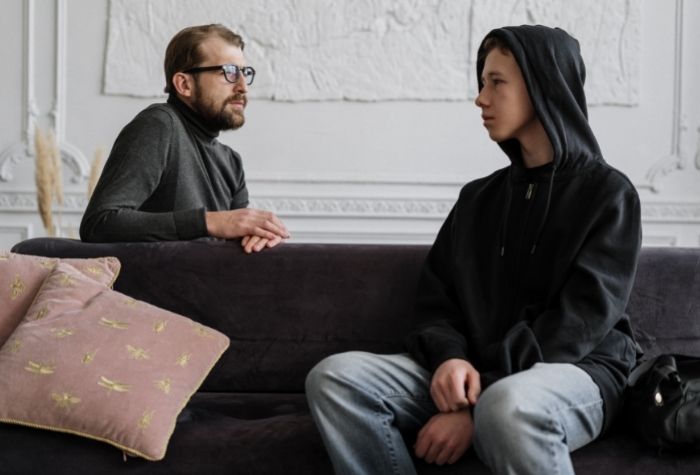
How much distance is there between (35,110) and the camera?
4.50 meters

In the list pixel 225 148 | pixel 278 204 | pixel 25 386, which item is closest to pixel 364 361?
pixel 25 386

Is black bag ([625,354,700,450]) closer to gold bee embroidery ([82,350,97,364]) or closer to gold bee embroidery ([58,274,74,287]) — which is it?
gold bee embroidery ([82,350,97,364])

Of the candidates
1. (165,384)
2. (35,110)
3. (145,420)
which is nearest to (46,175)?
(35,110)

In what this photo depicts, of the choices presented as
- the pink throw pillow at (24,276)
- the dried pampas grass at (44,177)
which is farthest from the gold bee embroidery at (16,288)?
the dried pampas grass at (44,177)

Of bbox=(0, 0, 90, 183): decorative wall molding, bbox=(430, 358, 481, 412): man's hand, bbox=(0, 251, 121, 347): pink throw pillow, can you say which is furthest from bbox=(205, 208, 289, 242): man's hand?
bbox=(0, 0, 90, 183): decorative wall molding

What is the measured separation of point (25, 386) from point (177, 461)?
38cm

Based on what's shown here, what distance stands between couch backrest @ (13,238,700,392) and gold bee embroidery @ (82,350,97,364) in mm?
339

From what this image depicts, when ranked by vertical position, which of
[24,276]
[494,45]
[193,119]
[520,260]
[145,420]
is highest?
[494,45]

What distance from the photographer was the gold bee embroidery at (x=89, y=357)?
206 centimetres

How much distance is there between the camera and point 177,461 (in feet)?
6.37

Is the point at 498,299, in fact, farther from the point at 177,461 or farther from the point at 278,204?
the point at 278,204

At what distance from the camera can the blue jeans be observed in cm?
165

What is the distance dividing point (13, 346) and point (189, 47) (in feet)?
3.84

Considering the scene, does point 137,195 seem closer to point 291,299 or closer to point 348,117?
point 291,299
